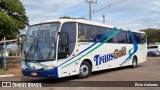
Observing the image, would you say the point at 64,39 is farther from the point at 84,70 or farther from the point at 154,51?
the point at 154,51

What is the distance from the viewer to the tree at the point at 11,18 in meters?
28.3

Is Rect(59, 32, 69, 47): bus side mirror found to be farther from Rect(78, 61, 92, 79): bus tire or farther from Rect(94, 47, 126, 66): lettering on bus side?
Rect(94, 47, 126, 66): lettering on bus side

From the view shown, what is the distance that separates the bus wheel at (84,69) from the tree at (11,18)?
41.4 feet

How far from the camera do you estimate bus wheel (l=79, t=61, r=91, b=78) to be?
1686cm

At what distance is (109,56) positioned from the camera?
66.0 feet

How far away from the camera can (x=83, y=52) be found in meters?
17.1

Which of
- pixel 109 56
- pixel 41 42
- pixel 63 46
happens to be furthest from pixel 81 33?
pixel 109 56

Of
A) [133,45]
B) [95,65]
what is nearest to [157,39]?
[133,45]

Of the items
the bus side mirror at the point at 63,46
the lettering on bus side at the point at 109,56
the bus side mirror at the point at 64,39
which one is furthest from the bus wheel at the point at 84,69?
the bus side mirror at the point at 64,39

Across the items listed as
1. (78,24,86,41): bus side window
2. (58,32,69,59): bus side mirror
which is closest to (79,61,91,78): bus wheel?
(78,24,86,41): bus side window

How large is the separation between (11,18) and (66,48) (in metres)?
15.7

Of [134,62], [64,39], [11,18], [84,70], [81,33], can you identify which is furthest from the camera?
[11,18]

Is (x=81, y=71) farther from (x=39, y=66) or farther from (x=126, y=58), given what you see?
(x=126, y=58)

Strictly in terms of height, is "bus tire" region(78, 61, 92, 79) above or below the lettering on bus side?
below
